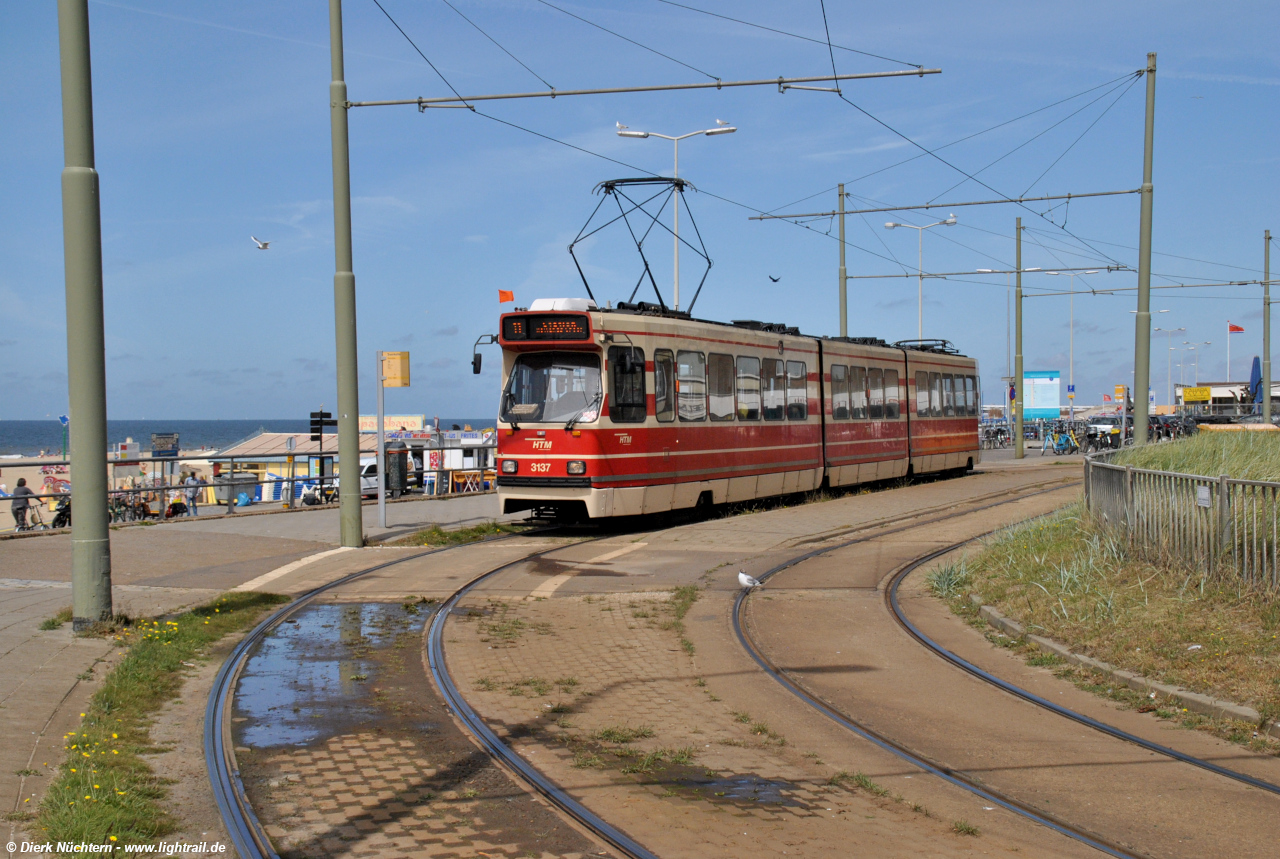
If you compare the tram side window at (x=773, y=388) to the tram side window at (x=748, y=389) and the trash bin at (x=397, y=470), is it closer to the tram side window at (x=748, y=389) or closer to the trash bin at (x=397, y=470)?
the tram side window at (x=748, y=389)

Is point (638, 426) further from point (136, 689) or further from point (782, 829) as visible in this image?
point (782, 829)

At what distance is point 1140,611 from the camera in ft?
29.8

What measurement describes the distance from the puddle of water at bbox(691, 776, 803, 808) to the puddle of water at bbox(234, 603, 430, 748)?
232 centimetres

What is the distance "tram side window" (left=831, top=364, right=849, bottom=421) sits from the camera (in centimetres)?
2334

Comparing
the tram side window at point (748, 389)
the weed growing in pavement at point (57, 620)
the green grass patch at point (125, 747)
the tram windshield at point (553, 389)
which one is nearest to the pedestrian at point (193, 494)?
the tram windshield at point (553, 389)

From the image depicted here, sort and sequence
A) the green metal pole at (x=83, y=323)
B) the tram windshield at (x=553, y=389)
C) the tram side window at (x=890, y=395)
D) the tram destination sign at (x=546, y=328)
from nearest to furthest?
the green metal pole at (x=83, y=323)
the tram destination sign at (x=546, y=328)
the tram windshield at (x=553, y=389)
the tram side window at (x=890, y=395)

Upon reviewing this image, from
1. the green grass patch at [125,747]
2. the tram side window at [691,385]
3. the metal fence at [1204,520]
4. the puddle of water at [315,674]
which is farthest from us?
the tram side window at [691,385]

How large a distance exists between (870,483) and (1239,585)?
1792cm

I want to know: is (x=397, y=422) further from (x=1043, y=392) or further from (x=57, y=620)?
(x=57, y=620)

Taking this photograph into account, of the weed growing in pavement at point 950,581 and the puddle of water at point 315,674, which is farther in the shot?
the weed growing in pavement at point 950,581

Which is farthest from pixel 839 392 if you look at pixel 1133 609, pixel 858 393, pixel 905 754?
pixel 905 754

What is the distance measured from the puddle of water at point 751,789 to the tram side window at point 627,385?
10.6m

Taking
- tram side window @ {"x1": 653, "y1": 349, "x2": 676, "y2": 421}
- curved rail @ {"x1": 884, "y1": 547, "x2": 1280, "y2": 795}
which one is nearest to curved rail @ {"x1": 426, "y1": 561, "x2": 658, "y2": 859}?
curved rail @ {"x1": 884, "y1": 547, "x2": 1280, "y2": 795}

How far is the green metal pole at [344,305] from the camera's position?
14961mm
